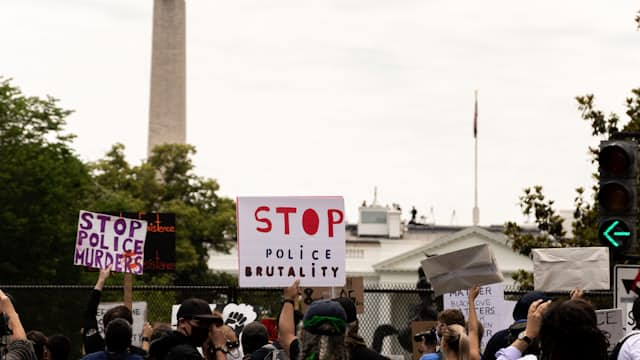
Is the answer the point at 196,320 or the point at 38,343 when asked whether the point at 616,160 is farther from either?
the point at 196,320

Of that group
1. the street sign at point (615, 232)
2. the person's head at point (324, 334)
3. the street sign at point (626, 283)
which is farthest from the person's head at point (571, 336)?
the street sign at point (615, 232)

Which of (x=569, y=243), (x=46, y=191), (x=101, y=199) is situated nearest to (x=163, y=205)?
(x=101, y=199)

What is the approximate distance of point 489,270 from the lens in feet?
38.1

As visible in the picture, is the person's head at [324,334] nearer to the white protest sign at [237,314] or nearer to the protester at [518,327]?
the protester at [518,327]

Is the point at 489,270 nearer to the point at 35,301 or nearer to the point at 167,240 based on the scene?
the point at 167,240

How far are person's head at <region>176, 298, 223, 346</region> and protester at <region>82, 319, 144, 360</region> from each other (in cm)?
84

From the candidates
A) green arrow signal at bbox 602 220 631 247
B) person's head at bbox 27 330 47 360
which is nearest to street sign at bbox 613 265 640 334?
green arrow signal at bbox 602 220 631 247

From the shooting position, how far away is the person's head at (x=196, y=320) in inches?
330

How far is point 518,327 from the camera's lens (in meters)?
8.23

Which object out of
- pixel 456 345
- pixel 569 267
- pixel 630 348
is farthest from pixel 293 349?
pixel 569 267

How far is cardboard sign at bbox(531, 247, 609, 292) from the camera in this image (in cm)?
1284

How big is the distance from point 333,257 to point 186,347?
4.46 meters

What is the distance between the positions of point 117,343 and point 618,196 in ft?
18.0

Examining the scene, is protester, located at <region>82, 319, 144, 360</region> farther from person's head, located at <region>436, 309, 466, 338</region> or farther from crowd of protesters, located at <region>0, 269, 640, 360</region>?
person's head, located at <region>436, 309, 466, 338</region>
